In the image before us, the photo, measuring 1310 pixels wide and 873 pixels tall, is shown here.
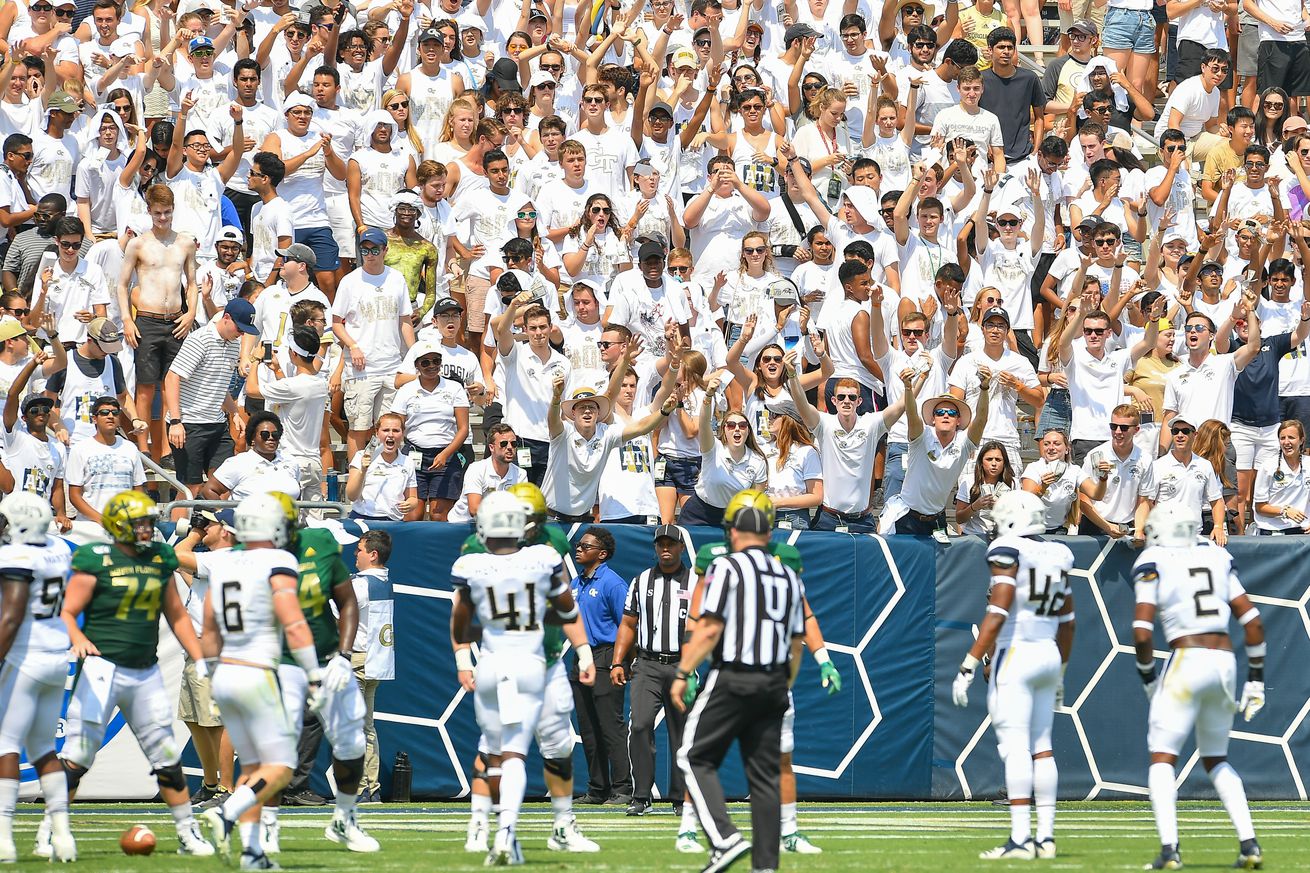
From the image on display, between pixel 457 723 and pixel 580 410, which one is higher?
pixel 580 410

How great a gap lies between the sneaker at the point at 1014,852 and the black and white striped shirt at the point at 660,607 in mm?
3682

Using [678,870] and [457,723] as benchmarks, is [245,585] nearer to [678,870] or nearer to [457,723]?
[678,870]

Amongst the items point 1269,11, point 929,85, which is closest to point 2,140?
point 929,85

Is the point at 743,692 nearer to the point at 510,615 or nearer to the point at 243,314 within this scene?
the point at 510,615

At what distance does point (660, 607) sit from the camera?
45.1 ft

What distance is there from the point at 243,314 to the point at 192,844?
6348 mm

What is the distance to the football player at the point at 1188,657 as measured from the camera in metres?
10.2

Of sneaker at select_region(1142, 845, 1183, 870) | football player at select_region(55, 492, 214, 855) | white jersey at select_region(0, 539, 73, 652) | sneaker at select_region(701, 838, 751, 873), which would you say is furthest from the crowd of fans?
sneaker at select_region(701, 838, 751, 873)

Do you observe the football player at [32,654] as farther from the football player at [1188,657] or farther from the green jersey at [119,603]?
the football player at [1188,657]

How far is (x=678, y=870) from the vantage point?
9.92 meters

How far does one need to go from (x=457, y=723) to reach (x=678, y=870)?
555cm

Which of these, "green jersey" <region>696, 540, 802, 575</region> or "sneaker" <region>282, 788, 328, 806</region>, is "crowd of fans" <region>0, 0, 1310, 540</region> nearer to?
"sneaker" <region>282, 788, 328, 806</region>

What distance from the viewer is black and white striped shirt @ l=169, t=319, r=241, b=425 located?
50.9 ft

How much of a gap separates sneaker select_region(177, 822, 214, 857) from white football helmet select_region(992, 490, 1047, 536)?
483 cm
